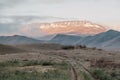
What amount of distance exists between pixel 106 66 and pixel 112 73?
436 inches

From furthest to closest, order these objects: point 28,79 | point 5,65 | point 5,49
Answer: point 5,49 → point 5,65 → point 28,79

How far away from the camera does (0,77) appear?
41.7 metres

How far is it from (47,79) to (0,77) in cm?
525

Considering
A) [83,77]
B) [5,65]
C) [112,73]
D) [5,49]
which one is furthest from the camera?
[5,49]

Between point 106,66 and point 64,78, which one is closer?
point 64,78

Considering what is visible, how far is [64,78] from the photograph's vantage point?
135ft

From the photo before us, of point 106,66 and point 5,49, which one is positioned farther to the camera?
point 5,49

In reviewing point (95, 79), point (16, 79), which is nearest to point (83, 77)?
point (95, 79)

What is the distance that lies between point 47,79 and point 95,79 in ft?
23.8

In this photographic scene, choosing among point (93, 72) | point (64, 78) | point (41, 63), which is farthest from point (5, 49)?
point (64, 78)

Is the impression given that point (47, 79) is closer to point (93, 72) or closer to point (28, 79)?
point (28, 79)

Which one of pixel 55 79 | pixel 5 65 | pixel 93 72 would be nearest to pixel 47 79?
pixel 55 79

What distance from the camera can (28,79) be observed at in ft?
129

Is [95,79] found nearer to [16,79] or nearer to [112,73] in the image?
[112,73]
